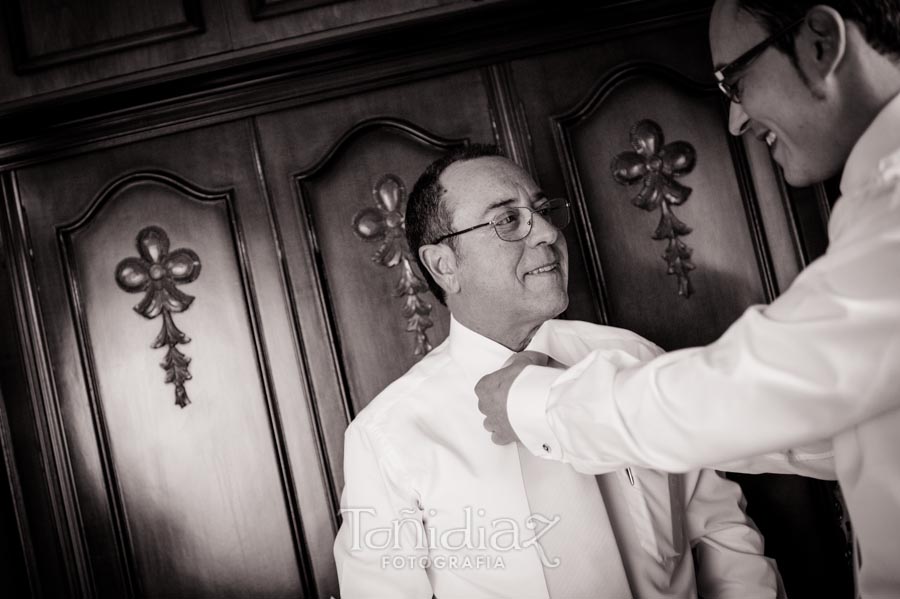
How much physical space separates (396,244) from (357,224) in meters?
0.14

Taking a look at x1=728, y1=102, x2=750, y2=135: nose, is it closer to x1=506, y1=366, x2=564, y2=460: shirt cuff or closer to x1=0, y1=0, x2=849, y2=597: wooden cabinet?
x1=506, y1=366, x2=564, y2=460: shirt cuff

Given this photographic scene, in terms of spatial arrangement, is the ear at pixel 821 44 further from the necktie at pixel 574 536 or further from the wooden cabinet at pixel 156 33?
the wooden cabinet at pixel 156 33

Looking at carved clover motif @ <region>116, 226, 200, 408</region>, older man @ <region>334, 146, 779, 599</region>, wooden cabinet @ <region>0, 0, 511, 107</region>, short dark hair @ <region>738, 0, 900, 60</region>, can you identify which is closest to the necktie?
older man @ <region>334, 146, 779, 599</region>

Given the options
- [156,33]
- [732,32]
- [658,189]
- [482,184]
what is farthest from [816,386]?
[156,33]

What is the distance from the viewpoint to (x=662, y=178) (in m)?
2.37

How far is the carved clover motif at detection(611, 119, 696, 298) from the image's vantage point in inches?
92.8

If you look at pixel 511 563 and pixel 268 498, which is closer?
pixel 511 563

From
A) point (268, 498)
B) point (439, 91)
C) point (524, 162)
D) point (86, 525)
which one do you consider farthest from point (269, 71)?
point (86, 525)

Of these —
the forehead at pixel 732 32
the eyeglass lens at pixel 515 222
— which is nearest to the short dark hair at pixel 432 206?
the eyeglass lens at pixel 515 222

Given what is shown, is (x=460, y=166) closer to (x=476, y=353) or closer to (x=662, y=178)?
(x=476, y=353)

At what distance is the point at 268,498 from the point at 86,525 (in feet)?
1.83

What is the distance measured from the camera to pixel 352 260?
7.66ft

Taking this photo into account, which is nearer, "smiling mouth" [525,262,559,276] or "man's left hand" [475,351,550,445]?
"man's left hand" [475,351,550,445]

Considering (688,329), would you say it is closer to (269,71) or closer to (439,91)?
(439,91)
